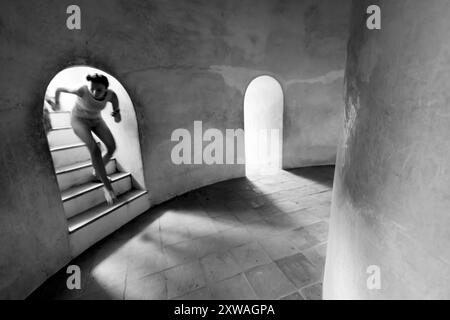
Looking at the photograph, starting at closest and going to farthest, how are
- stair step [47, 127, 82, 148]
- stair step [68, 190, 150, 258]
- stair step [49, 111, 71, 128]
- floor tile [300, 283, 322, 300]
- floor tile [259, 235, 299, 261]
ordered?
floor tile [300, 283, 322, 300] → floor tile [259, 235, 299, 261] → stair step [68, 190, 150, 258] → stair step [47, 127, 82, 148] → stair step [49, 111, 71, 128]

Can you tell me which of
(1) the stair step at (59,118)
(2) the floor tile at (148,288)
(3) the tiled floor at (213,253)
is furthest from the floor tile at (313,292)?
(1) the stair step at (59,118)

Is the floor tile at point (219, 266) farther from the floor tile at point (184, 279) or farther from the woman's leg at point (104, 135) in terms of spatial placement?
the woman's leg at point (104, 135)

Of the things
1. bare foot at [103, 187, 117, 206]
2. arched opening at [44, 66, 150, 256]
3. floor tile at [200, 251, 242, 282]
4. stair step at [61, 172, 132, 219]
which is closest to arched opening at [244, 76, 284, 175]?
arched opening at [44, 66, 150, 256]

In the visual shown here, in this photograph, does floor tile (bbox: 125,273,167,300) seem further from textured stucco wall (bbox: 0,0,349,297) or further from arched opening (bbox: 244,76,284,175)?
arched opening (bbox: 244,76,284,175)

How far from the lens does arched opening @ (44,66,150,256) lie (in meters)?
3.40

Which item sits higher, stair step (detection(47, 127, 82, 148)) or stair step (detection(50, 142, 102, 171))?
stair step (detection(47, 127, 82, 148))

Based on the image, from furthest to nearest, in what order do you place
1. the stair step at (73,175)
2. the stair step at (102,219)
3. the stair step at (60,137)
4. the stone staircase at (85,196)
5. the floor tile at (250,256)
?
the stair step at (60,137)
the stair step at (73,175)
the stone staircase at (85,196)
the stair step at (102,219)
the floor tile at (250,256)

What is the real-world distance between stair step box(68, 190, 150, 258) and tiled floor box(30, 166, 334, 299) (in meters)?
0.13

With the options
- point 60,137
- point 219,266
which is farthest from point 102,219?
point 60,137

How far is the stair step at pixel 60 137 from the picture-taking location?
444 cm

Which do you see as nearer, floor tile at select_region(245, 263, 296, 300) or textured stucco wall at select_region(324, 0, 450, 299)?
textured stucco wall at select_region(324, 0, 450, 299)

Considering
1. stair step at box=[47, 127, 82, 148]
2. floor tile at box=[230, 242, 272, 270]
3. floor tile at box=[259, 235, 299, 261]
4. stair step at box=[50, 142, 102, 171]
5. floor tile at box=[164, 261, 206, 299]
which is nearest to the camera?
floor tile at box=[164, 261, 206, 299]

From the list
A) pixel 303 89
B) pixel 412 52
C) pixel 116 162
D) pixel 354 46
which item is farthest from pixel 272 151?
pixel 412 52
